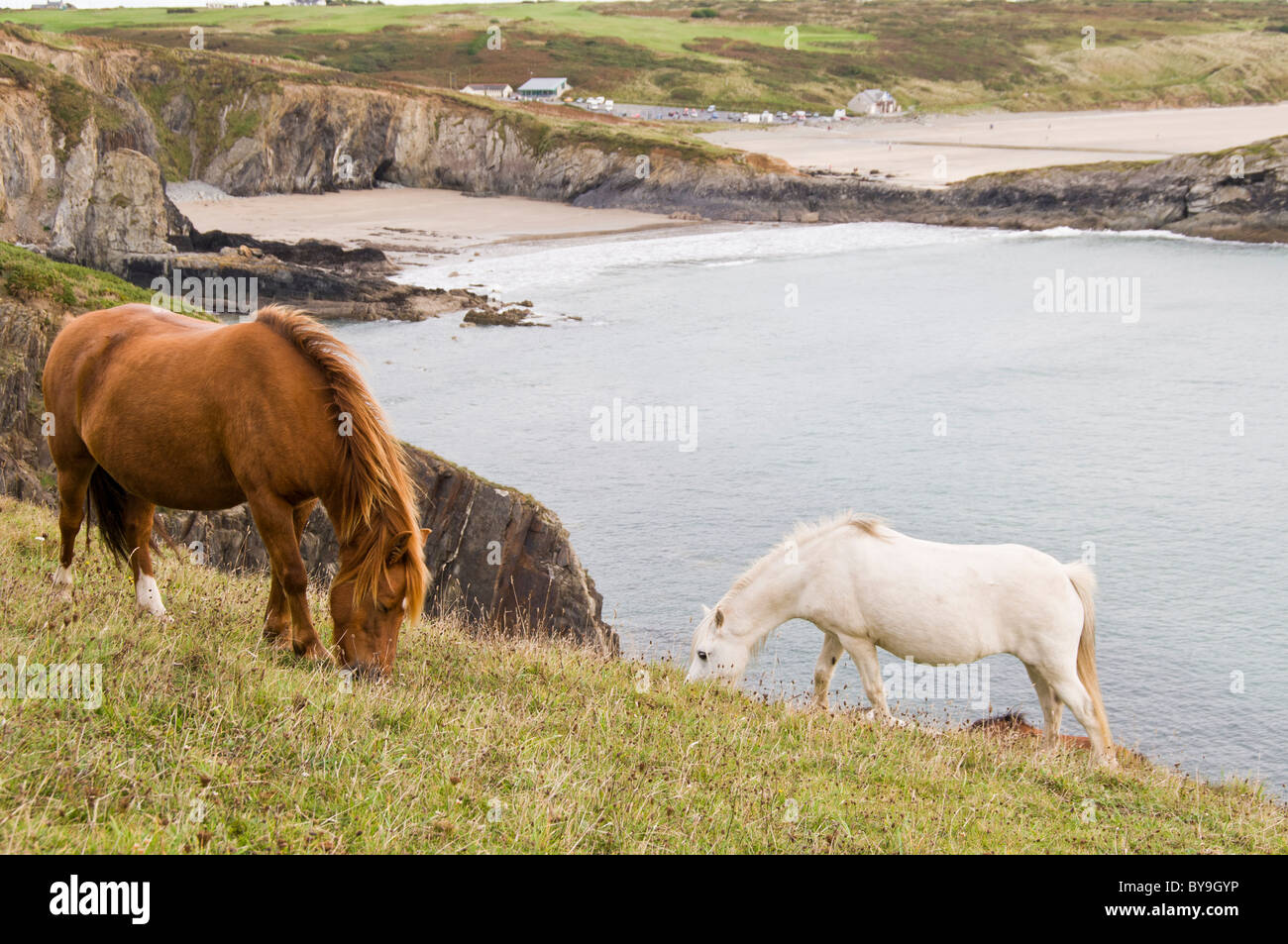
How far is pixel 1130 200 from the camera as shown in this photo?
79.8 metres

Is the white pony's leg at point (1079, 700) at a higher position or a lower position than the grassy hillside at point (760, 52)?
lower

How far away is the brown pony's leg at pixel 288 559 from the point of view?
748cm

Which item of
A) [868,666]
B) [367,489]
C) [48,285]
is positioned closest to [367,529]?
[367,489]

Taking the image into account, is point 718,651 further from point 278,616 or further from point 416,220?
point 416,220

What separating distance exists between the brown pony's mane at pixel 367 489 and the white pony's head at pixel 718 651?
4.71 metres

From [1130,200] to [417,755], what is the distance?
85.2 metres

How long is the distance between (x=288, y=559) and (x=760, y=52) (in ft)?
538

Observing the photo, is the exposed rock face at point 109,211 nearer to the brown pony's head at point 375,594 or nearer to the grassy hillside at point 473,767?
the grassy hillside at point 473,767

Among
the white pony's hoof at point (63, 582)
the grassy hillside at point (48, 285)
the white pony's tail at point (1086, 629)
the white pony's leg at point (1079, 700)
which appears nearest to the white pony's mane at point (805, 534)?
the white pony's tail at point (1086, 629)

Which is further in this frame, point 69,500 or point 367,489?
point 69,500

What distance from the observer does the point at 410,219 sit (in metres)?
81.5
